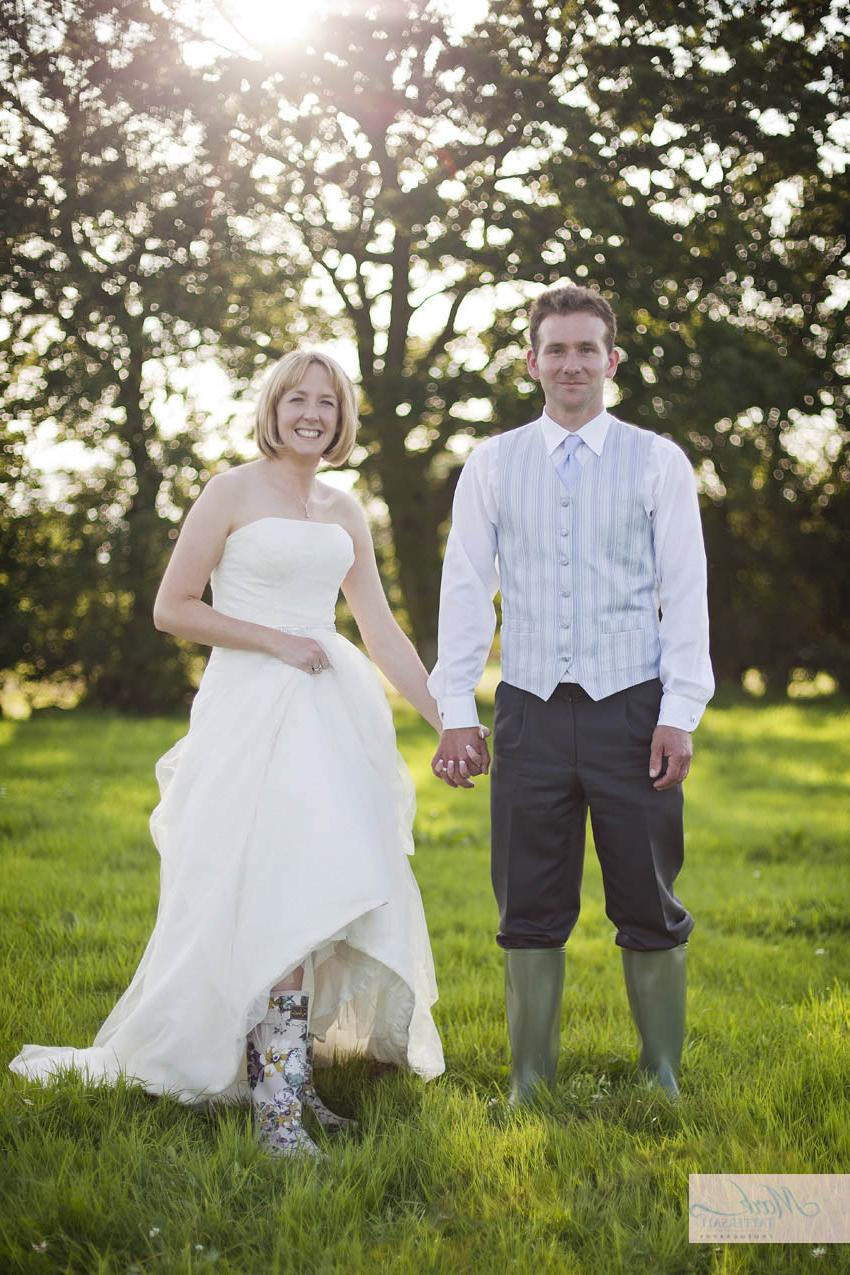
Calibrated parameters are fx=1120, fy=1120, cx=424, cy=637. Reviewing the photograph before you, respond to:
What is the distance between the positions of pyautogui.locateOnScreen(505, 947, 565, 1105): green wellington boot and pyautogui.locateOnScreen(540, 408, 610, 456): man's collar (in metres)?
1.48

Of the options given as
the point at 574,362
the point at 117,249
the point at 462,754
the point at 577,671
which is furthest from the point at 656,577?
the point at 117,249

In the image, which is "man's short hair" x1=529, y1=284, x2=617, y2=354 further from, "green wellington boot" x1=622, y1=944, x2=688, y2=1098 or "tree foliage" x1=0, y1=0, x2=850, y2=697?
"tree foliage" x1=0, y1=0, x2=850, y2=697

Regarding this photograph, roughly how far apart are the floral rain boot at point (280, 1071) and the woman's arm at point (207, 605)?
3.21 feet

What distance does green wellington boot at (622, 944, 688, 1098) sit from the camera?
327cm

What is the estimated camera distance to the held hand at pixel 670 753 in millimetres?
3084

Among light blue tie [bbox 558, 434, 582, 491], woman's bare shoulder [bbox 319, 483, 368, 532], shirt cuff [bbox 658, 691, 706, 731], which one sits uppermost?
light blue tie [bbox 558, 434, 582, 491]

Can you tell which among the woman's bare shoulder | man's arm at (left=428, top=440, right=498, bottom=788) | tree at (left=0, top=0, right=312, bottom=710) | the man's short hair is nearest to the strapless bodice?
the woman's bare shoulder

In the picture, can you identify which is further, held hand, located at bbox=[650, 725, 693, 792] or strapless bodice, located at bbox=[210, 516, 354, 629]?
strapless bodice, located at bbox=[210, 516, 354, 629]

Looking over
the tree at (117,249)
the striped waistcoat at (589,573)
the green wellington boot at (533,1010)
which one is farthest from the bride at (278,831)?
the tree at (117,249)

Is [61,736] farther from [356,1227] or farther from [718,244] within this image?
[356,1227]

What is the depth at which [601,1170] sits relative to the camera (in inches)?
108

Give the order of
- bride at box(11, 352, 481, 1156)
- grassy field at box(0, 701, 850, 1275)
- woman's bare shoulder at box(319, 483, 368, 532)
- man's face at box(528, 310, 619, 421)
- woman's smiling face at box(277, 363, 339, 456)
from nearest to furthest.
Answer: grassy field at box(0, 701, 850, 1275) → bride at box(11, 352, 481, 1156) → man's face at box(528, 310, 619, 421) → woman's smiling face at box(277, 363, 339, 456) → woman's bare shoulder at box(319, 483, 368, 532)

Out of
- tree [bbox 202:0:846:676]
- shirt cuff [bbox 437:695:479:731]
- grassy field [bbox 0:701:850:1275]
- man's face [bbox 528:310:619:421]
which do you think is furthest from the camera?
tree [bbox 202:0:846:676]

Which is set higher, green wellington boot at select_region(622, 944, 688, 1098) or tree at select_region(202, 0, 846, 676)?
tree at select_region(202, 0, 846, 676)
